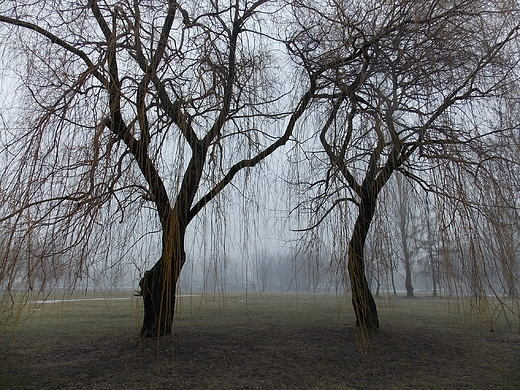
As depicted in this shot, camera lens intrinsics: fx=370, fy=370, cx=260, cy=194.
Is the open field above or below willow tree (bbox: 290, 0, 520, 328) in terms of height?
below

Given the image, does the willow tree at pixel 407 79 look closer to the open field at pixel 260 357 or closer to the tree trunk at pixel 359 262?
the tree trunk at pixel 359 262

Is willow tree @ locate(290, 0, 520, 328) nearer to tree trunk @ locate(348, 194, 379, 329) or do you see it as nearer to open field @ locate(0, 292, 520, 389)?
tree trunk @ locate(348, 194, 379, 329)

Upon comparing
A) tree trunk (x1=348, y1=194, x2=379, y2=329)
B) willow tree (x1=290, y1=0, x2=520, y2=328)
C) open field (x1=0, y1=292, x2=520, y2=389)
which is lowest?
open field (x1=0, y1=292, x2=520, y2=389)

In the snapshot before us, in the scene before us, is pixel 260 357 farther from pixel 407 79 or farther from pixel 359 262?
pixel 407 79

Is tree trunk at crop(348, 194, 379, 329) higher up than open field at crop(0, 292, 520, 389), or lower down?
higher up

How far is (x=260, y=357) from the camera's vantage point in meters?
4.77

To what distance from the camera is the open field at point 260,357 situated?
3.85 m

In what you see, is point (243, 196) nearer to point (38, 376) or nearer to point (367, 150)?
point (367, 150)

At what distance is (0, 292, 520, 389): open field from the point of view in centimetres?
385

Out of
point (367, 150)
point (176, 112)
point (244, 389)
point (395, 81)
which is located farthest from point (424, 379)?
point (176, 112)

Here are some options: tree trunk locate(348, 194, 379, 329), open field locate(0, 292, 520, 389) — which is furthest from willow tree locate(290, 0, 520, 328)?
open field locate(0, 292, 520, 389)

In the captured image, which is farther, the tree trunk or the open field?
the open field

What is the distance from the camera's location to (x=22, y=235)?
255cm

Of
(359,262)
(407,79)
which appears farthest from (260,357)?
(407,79)
